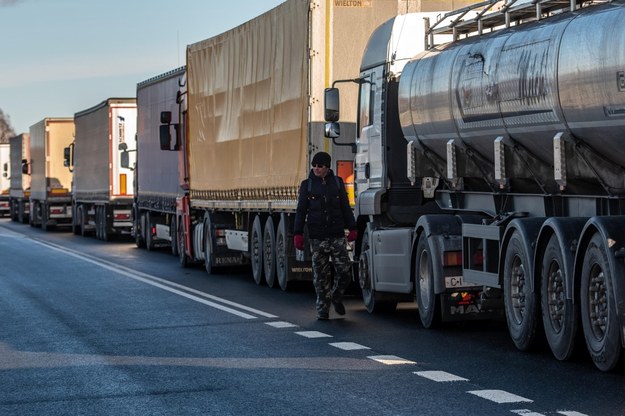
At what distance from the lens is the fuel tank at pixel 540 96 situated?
11969 millimetres

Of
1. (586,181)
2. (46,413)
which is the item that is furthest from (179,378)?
(586,181)

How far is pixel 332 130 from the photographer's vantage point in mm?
19547

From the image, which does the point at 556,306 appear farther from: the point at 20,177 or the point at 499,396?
the point at 20,177

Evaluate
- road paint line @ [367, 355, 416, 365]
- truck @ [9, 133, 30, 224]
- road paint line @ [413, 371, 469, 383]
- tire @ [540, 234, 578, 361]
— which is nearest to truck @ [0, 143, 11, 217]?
truck @ [9, 133, 30, 224]

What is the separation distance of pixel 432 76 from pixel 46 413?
7.09 m

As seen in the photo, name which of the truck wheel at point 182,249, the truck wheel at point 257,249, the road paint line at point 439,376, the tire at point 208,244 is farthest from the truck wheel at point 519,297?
the truck wheel at point 182,249

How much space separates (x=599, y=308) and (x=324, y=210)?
6115 mm

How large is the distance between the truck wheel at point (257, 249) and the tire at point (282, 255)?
123 cm

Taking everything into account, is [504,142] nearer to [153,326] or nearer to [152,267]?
[153,326]

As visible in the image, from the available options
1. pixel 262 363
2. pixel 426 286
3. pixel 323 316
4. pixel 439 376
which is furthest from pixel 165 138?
pixel 439 376

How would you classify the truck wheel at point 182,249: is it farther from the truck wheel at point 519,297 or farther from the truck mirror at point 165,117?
the truck wheel at point 519,297

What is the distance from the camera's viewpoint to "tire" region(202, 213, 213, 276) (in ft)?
93.0

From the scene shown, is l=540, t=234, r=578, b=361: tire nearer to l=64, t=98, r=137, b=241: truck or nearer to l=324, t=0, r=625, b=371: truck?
l=324, t=0, r=625, b=371: truck

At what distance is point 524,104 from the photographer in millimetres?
13781
